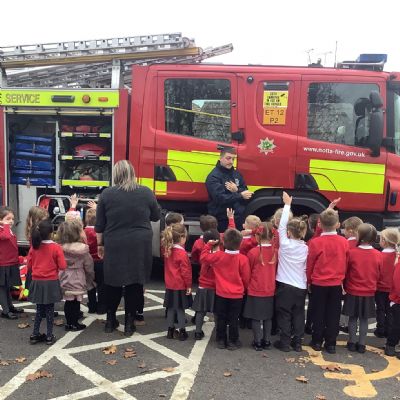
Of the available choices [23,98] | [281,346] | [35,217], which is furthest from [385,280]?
[23,98]

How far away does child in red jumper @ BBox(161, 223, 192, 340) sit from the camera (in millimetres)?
4629

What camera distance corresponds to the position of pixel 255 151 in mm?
5891

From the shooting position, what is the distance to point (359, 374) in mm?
3975

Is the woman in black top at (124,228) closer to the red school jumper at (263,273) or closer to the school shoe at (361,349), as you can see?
the red school jumper at (263,273)

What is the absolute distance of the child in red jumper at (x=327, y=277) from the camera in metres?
4.39

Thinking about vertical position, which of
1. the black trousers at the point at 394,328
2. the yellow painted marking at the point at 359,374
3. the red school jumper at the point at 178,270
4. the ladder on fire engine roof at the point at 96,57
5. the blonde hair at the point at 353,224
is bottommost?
the yellow painted marking at the point at 359,374

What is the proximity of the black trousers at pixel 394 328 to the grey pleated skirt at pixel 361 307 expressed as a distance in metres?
0.18

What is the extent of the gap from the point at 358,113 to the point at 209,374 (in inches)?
144

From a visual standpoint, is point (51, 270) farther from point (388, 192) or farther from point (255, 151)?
point (388, 192)

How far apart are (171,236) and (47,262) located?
121 centimetres

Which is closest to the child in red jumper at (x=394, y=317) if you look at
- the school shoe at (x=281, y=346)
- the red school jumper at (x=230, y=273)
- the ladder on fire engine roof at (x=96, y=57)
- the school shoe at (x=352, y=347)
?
the school shoe at (x=352, y=347)

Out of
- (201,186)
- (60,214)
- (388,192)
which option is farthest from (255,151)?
(60,214)

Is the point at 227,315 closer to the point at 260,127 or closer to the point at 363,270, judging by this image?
the point at 363,270

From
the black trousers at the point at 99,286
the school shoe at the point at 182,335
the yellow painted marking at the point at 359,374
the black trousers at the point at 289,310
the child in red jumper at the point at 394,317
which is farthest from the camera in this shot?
the black trousers at the point at 99,286
